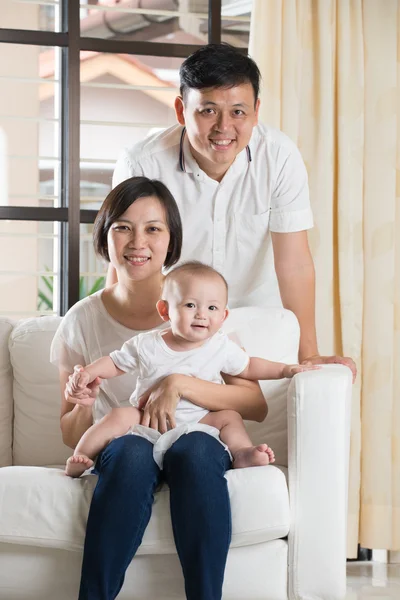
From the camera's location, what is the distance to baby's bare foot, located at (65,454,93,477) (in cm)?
195

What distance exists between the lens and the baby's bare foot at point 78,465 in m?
1.95

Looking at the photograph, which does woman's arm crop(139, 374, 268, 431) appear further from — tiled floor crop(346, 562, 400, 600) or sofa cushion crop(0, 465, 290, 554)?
tiled floor crop(346, 562, 400, 600)

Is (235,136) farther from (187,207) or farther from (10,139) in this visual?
(10,139)

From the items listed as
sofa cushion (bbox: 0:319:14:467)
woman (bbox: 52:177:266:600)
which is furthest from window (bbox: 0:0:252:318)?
woman (bbox: 52:177:266:600)

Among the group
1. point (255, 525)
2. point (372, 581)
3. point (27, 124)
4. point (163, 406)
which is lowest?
point (372, 581)

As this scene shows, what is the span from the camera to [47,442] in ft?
8.64

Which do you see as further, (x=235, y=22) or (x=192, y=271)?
(x=235, y=22)

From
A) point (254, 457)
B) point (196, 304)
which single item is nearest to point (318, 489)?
point (254, 457)

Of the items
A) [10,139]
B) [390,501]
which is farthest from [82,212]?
[390,501]

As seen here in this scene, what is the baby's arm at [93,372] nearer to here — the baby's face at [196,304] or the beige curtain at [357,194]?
the baby's face at [196,304]

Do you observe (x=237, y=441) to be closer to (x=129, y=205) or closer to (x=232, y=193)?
(x=129, y=205)

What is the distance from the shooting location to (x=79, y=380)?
1962mm

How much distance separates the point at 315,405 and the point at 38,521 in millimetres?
682

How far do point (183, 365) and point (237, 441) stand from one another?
23 centimetres
